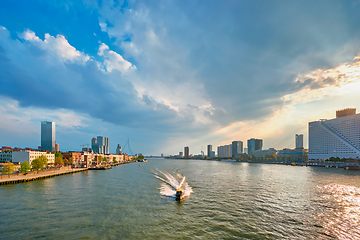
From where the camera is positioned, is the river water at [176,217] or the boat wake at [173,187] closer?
the river water at [176,217]

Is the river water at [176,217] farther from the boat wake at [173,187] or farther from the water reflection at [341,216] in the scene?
the boat wake at [173,187]

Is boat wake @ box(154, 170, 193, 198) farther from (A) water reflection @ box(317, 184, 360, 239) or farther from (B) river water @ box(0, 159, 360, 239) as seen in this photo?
(A) water reflection @ box(317, 184, 360, 239)

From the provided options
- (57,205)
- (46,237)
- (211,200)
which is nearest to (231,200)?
(211,200)

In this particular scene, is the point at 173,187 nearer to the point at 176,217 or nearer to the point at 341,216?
the point at 176,217

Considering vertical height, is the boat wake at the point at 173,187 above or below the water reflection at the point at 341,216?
below

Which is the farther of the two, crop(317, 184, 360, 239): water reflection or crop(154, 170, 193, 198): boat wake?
crop(154, 170, 193, 198): boat wake

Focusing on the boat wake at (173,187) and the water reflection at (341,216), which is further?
the boat wake at (173,187)

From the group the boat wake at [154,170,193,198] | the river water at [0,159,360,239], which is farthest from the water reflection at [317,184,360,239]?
the boat wake at [154,170,193,198]

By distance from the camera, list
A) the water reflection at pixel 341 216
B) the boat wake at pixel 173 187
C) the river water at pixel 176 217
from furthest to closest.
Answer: the boat wake at pixel 173 187
the water reflection at pixel 341 216
the river water at pixel 176 217

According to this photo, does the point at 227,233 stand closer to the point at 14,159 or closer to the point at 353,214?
the point at 353,214

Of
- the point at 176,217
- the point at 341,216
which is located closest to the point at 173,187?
the point at 176,217

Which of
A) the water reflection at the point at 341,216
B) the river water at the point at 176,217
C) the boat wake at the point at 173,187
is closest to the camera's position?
the river water at the point at 176,217

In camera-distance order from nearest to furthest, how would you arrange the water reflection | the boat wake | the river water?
the river water → the water reflection → the boat wake

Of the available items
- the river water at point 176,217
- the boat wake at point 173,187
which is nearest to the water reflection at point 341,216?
the river water at point 176,217
